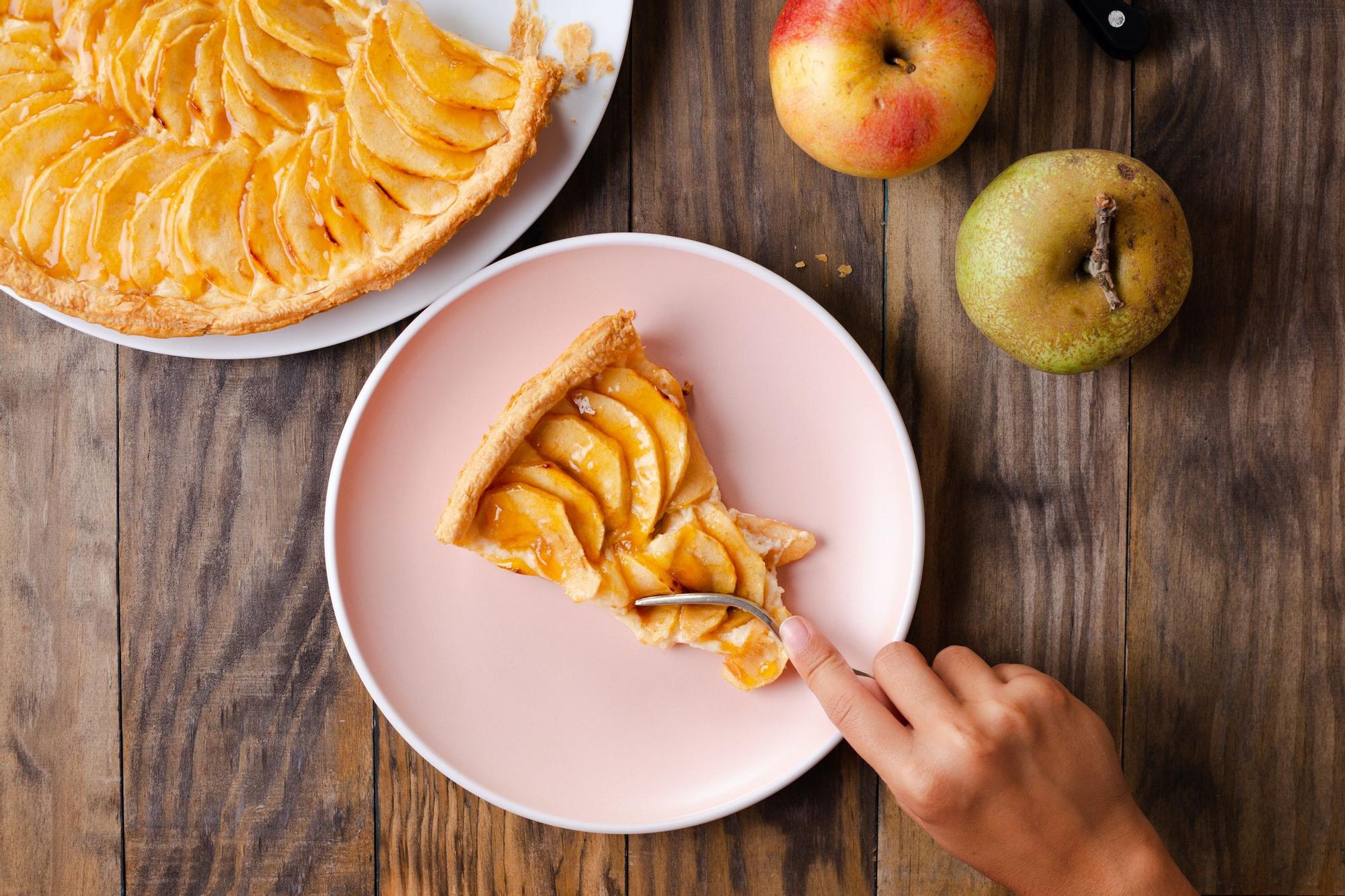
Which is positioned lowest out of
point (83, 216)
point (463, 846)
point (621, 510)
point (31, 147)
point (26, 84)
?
point (463, 846)

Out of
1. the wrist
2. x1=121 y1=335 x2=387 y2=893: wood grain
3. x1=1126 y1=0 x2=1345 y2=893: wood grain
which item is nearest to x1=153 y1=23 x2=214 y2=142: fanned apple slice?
x1=121 y1=335 x2=387 y2=893: wood grain

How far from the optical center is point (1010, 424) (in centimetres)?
179

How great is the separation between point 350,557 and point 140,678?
0.60m

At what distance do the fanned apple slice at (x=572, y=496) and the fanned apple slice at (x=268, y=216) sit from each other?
1.85ft

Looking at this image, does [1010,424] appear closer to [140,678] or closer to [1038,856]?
[1038,856]

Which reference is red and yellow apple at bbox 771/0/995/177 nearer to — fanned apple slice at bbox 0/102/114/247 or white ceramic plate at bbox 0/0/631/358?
white ceramic plate at bbox 0/0/631/358

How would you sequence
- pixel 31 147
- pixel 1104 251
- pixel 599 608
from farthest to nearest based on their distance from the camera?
pixel 599 608 < pixel 31 147 < pixel 1104 251

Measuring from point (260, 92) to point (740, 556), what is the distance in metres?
1.26

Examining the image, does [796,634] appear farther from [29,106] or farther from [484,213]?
[29,106]

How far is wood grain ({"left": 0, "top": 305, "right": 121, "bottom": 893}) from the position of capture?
5.81 ft

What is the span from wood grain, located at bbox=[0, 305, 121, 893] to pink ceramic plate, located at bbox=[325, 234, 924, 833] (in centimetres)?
59

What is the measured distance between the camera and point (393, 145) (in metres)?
1.55

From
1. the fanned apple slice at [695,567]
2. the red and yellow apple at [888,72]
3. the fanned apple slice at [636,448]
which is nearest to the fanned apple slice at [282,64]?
the fanned apple slice at [636,448]

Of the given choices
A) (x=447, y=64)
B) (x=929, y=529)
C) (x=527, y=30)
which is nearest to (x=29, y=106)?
(x=447, y=64)
